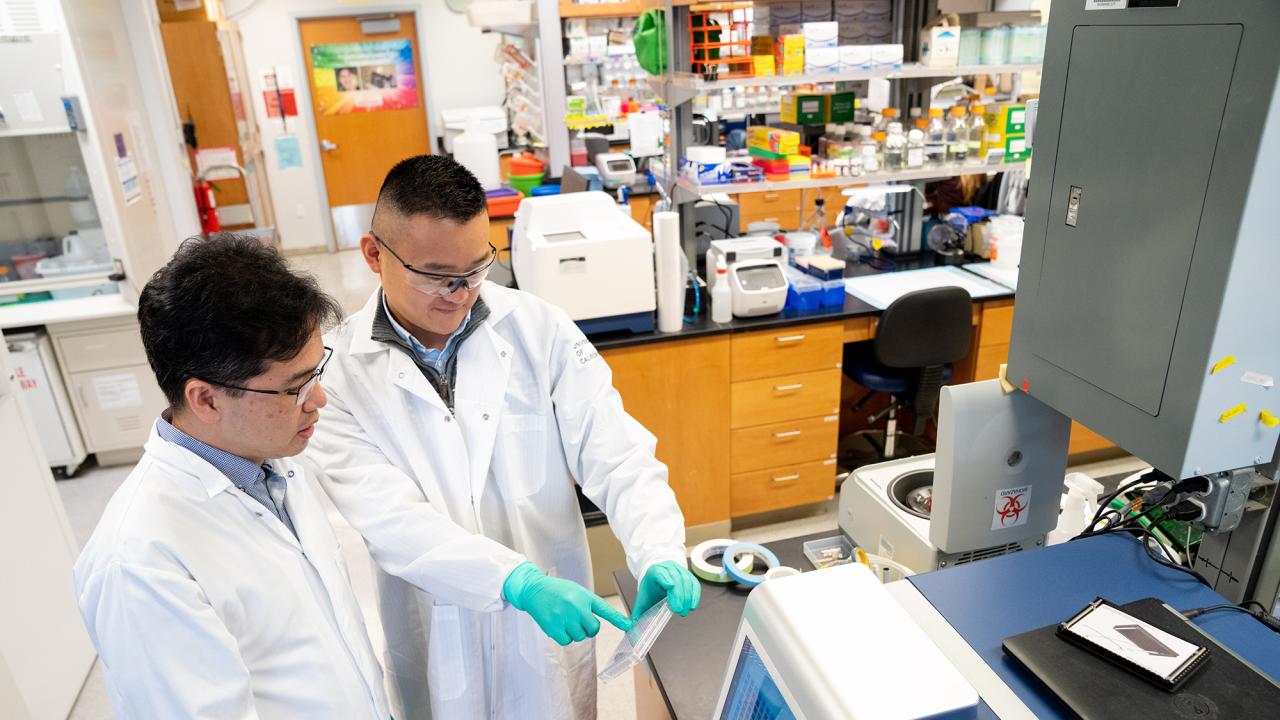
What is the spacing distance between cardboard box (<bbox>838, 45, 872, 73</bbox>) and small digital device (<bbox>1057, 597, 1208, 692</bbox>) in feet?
8.26

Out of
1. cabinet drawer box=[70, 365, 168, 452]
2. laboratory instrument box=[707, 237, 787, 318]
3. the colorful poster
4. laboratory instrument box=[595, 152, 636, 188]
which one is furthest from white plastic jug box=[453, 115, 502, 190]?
laboratory instrument box=[707, 237, 787, 318]

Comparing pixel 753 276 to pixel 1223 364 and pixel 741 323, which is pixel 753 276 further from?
pixel 1223 364

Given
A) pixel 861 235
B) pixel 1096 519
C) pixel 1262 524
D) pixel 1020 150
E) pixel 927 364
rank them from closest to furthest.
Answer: pixel 1262 524 < pixel 1096 519 < pixel 927 364 < pixel 1020 150 < pixel 861 235

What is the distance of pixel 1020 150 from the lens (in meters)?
3.28

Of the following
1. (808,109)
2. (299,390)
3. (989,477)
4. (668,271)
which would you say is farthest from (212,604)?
(808,109)

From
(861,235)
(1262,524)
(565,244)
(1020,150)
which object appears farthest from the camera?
(861,235)

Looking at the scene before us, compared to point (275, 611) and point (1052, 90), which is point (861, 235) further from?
point (275, 611)

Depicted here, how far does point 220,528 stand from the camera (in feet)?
3.49

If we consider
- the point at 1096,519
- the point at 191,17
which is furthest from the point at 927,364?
the point at 191,17

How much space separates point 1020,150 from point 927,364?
41.2 inches

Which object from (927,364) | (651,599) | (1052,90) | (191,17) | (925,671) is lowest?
(927,364)

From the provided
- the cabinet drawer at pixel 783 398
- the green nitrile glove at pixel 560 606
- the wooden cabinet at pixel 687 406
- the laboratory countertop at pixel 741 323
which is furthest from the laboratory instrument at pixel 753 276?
the green nitrile glove at pixel 560 606

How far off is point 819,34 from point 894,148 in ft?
1.99

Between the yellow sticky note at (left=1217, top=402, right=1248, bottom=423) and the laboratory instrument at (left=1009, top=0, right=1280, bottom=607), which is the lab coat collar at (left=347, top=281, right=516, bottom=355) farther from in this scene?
the yellow sticky note at (left=1217, top=402, right=1248, bottom=423)
